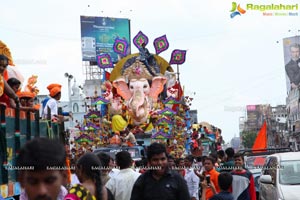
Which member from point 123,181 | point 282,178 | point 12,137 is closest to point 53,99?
point 123,181

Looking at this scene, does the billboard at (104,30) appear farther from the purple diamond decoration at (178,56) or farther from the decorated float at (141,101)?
the purple diamond decoration at (178,56)

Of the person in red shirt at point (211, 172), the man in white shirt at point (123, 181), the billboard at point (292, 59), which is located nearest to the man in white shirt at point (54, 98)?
the man in white shirt at point (123, 181)

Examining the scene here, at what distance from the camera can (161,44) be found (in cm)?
4303

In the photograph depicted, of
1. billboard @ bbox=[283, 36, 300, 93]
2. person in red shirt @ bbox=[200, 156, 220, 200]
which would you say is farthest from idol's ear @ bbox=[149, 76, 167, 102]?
billboard @ bbox=[283, 36, 300, 93]

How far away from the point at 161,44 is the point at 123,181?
118 feet

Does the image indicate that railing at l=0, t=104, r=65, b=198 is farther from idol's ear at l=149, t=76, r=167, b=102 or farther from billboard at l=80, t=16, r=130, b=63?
billboard at l=80, t=16, r=130, b=63

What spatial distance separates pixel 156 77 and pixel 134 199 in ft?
120

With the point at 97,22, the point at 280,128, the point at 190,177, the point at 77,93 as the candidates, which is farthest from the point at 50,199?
the point at 280,128

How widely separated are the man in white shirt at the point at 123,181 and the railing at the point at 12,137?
1.09 m

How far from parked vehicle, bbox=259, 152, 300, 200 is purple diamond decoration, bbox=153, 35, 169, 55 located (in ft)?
103

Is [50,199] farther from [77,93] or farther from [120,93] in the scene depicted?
[77,93]

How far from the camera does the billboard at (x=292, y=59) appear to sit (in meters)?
91.8

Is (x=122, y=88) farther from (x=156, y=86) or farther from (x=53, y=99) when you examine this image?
(x=53, y=99)

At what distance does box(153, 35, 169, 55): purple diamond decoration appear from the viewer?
139ft
